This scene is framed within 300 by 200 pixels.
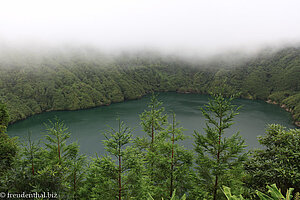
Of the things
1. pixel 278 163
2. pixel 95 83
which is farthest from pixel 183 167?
pixel 95 83

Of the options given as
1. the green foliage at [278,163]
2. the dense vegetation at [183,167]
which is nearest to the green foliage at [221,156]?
the dense vegetation at [183,167]

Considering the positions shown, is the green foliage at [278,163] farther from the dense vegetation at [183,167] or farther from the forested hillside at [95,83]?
the forested hillside at [95,83]

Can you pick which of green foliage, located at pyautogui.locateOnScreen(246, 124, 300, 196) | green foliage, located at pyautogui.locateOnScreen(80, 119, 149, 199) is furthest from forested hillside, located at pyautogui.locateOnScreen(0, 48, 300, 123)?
green foliage, located at pyautogui.locateOnScreen(80, 119, 149, 199)

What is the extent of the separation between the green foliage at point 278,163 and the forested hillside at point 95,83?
253ft

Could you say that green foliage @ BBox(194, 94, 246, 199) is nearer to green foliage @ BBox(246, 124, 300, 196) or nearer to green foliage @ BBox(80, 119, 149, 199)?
green foliage @ BBox(246, 124, 300, 196)

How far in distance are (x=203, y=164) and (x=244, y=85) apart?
168091mm

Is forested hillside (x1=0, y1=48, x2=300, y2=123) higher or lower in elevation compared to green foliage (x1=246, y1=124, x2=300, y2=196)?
higher

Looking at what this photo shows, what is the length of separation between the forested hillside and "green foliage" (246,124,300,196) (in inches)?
3035

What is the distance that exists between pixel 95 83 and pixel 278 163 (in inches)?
6079

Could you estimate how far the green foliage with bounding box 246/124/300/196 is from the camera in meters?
12.3

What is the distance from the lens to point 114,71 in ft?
609

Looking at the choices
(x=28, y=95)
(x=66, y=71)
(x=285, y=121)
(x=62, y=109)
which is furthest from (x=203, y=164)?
(x=66, y=71)

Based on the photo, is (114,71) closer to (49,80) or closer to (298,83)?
(49,80)

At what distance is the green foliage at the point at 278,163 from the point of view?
12.3 metres
